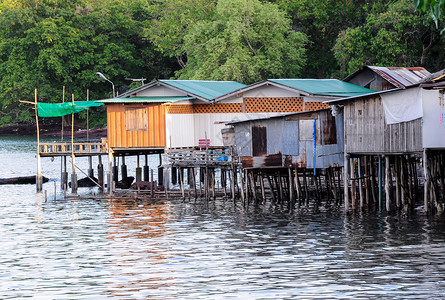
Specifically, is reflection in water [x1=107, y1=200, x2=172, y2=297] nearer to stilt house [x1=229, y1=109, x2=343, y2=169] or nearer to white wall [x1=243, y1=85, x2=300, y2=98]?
stilt house [x1=229, y1=109, x2=343, y2=169]

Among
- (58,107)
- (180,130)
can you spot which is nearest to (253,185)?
(180,130)

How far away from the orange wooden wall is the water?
17.6 ft

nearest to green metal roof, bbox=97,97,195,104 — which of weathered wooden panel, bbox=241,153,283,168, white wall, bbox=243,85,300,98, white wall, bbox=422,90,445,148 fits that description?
white wall, bbox=243,85,300,98

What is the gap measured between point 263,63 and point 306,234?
35274 millimetres

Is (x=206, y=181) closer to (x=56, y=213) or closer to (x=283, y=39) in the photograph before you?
(x=56, y=213)

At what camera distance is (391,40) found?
55562 mm

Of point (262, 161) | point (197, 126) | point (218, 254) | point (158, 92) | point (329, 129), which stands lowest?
point (218, 254)

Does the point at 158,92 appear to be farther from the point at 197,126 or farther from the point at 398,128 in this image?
the point at 398,128

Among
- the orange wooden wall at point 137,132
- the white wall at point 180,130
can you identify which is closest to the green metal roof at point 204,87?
the white wall at point 180,130

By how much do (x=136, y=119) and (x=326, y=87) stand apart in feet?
32.3

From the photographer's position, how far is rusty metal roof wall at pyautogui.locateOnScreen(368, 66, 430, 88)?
3922 cm

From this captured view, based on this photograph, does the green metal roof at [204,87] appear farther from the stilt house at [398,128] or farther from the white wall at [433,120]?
the white wall at [433,120]

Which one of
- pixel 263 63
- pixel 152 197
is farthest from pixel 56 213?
pixel 263 63

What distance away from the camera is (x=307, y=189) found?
36219 mm
